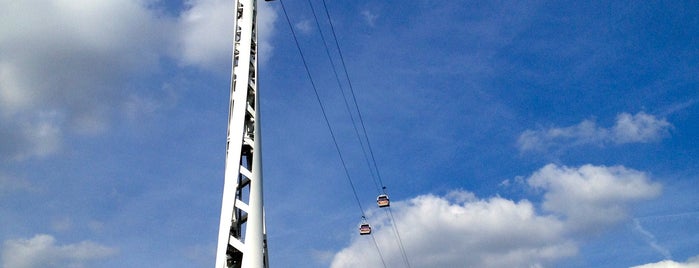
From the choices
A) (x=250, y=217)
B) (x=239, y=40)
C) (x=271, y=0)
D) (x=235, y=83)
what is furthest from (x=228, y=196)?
(x=271, y=0)

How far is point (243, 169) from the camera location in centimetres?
2655

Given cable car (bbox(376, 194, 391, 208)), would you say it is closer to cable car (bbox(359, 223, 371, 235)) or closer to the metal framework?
cable car (bbox(359, 223, 371, 235))

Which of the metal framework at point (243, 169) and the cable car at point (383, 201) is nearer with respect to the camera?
the metal framework at point (243, 169)

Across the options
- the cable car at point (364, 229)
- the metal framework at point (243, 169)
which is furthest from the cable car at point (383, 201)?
the metal framework at point (243, 169)

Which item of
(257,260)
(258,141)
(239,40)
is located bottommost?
(257,260)

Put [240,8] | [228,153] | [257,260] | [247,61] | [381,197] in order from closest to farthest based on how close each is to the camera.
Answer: [257,260] → [228,153] → [247,61] → [240,8] → [381,197]

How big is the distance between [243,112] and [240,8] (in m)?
6.39

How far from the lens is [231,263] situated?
83.9 ft

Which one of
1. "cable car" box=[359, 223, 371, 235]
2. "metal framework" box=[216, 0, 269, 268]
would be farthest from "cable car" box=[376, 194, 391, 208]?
"metal framework" box=[216, 0, 269, 268]

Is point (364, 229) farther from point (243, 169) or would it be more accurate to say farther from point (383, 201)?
point (243, 169)

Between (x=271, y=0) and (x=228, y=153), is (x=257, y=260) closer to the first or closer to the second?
(x=228, y=153)

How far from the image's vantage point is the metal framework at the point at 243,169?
2512 cm

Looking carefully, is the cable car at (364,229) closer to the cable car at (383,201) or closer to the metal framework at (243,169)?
the cable car at (383,201)

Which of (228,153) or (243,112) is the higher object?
(243,112)
